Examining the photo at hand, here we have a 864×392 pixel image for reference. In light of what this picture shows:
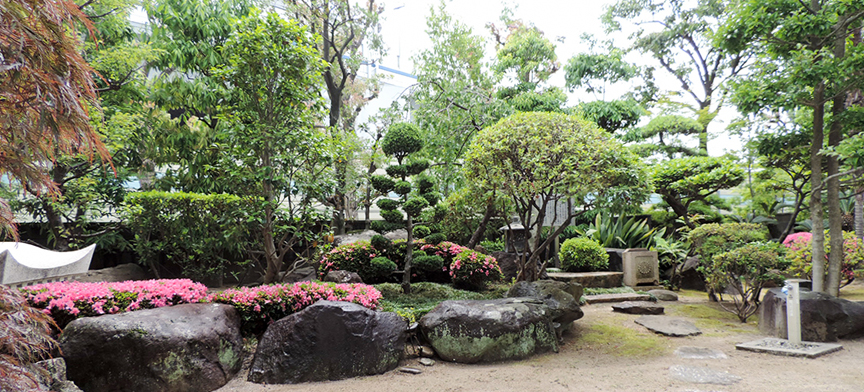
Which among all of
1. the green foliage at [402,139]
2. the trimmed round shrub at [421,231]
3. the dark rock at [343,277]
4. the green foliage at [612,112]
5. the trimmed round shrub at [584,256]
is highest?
the green foliage at [612,112]

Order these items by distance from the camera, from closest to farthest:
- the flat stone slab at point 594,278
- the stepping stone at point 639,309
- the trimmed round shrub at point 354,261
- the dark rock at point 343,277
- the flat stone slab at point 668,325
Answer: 1. the flat stone slab at point 668,325
2. the dark rock at point 343,277
3. the stepping stone at point 639,309
4. the trimmed round shrub at point 354,261
5. the flat stone slab at point 594,278

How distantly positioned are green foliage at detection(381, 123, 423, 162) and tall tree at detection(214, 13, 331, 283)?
51.7 inches

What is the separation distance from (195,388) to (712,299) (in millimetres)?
8591

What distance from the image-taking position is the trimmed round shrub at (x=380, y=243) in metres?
7.98

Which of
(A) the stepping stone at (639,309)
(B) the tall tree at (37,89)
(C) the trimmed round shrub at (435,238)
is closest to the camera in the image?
(B) the tall tree at (37,89)

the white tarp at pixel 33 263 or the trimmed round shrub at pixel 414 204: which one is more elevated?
the trimmed round shrub at pixel 414 204

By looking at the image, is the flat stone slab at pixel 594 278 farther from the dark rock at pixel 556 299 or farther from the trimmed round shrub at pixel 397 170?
the trimmed round shrub at pixel 397 170

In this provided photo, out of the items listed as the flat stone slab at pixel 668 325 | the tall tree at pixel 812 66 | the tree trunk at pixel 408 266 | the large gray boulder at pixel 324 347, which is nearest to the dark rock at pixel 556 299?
the flat stone slab at pixel 668 325

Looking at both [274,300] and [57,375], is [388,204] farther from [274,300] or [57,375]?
[57,375]

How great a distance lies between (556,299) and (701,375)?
6.16 ft

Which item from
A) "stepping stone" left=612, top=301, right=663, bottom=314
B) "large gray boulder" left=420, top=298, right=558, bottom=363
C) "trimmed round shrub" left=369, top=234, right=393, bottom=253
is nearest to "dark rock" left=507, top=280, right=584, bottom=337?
"large gray boulder" left=420, top=298, right=558, bottom=363

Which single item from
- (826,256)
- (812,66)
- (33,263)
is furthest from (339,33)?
(826,256)

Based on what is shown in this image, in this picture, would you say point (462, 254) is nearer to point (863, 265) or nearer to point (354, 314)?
point (354, 314)

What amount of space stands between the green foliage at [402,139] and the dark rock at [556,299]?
2.78m
